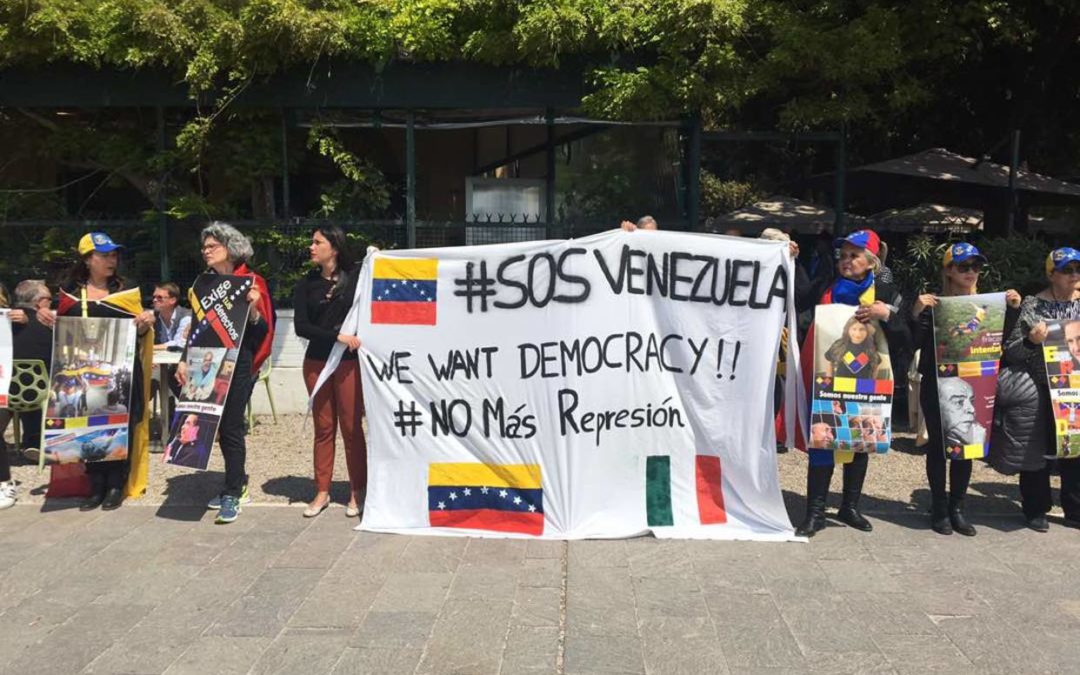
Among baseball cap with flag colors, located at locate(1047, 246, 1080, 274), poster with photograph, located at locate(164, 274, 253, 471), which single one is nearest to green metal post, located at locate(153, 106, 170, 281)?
poster with photograph, located at locate(164, 274, 253, 471)

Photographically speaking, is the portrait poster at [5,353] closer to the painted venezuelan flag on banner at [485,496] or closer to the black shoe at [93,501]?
the black shoe at [93,501]

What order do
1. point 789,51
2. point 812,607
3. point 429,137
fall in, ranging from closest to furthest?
point 812,607 < point 789,51 < point 429,137

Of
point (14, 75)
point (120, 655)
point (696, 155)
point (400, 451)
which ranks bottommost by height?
point (120, 655)

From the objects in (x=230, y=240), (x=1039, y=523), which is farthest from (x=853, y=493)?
(x=230, y=240)

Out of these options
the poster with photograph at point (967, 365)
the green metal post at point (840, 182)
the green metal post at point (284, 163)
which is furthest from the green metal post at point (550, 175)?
the poster with photograph at point (967, 365)

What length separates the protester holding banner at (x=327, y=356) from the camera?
5.54 m

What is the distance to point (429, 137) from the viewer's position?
11.0 m

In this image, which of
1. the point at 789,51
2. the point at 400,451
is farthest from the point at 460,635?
the point at 789,51

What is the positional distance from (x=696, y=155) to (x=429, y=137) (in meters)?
3.66

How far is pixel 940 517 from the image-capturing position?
5449 mm

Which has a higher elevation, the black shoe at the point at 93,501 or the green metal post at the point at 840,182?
the green metal post at the point at 840,182

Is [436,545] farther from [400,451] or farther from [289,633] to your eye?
[289,633]

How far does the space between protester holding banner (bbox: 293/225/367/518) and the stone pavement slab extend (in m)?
0.37

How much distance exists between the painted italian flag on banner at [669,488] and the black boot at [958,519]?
144 centimetres
